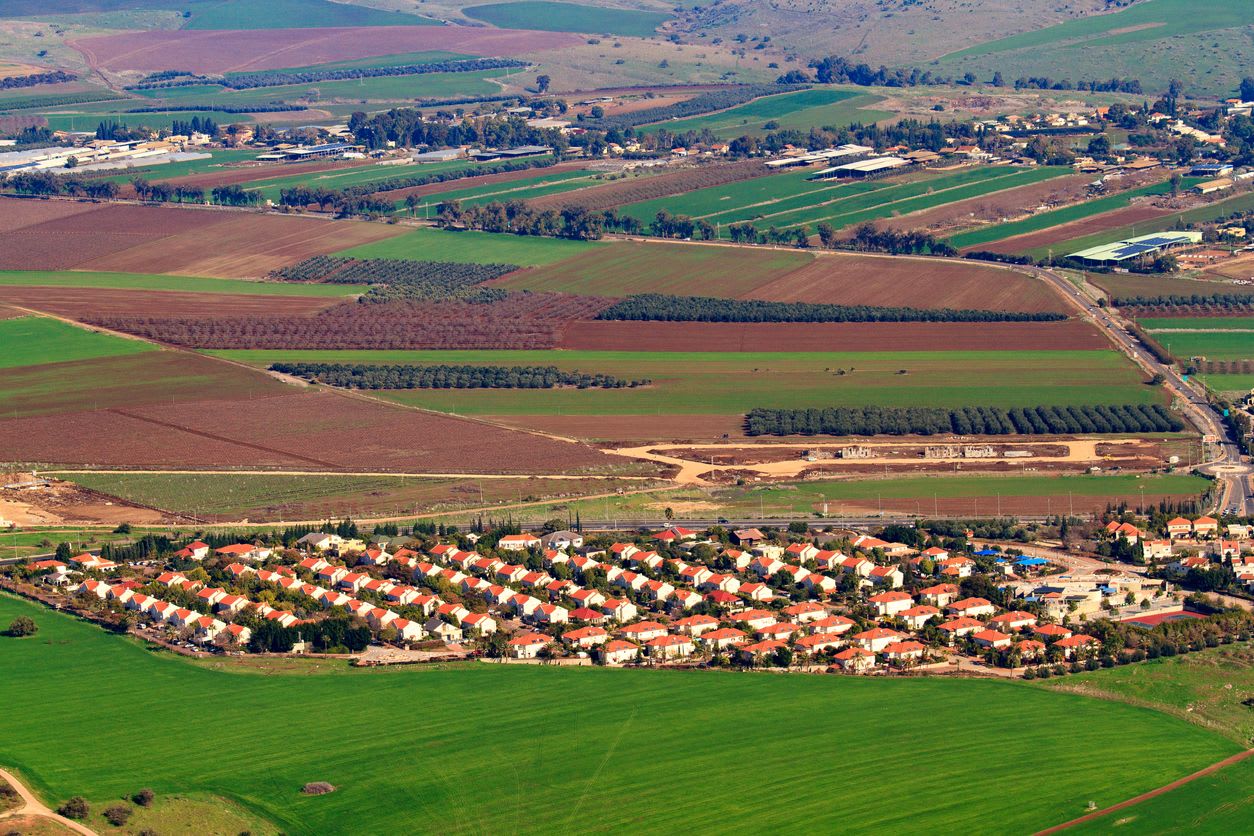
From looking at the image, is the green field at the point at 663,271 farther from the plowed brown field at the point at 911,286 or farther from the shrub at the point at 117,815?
the shrub at the point at 117,815

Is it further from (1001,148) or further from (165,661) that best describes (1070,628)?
(1001,148)

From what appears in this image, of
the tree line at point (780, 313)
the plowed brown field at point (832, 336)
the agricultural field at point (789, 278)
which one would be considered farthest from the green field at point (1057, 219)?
the plowed brown field at point (832, 336)

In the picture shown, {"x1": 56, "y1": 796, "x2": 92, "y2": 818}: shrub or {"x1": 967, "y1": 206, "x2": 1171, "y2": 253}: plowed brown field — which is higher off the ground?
{"x1": 967, "y1": 206, "x2": 1171, "y2": 253}: plowed brown field

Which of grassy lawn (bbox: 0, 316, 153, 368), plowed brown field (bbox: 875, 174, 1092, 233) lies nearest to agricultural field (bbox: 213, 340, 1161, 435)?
grassy lawn (bbox: 0, 316, 153, 368)

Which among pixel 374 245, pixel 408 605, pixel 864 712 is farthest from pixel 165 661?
pixel 374 245

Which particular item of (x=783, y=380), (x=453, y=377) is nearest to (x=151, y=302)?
(x=453, y=377)

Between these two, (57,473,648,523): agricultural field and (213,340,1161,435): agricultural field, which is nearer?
(57,473,648,523): agricultural field

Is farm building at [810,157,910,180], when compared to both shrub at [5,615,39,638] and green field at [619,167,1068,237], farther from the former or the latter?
shrub at [5,615,39,638]
